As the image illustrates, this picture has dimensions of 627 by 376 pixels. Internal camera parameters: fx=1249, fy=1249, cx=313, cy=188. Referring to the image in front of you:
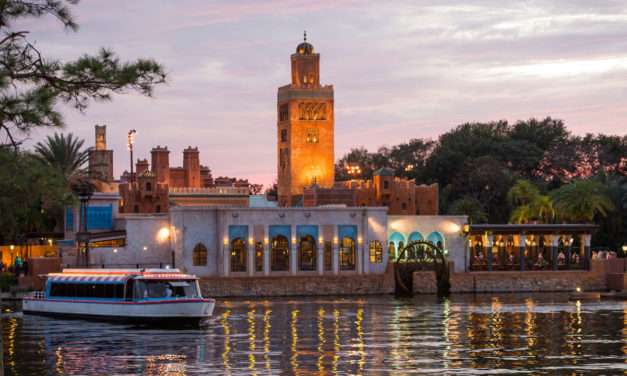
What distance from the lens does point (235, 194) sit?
12644cm

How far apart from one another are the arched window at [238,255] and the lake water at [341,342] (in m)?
13.6

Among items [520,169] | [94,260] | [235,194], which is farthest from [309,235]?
[520,169]

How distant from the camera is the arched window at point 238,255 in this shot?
8150 centimetres

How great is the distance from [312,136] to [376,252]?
54420 millimetres

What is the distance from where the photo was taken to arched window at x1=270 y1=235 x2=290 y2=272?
8256 centimetres

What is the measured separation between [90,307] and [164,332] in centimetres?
684

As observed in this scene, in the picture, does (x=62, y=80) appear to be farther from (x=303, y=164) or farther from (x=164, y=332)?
(x=303, y=164)

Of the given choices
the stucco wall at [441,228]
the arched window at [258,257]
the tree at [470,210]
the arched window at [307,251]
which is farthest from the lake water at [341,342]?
the tree at [470,210]

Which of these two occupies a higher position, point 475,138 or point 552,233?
point 475,138

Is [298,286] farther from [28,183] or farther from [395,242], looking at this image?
[28,183]

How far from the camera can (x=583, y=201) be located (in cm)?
9581

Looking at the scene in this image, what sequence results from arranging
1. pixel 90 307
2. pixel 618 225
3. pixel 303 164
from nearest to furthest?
pixel 90 307 < pixel 618 225 < pixel 303 164

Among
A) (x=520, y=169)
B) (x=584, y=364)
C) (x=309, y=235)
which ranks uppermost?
(x=520, y=169)

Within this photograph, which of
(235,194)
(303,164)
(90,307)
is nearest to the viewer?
(90,307)
